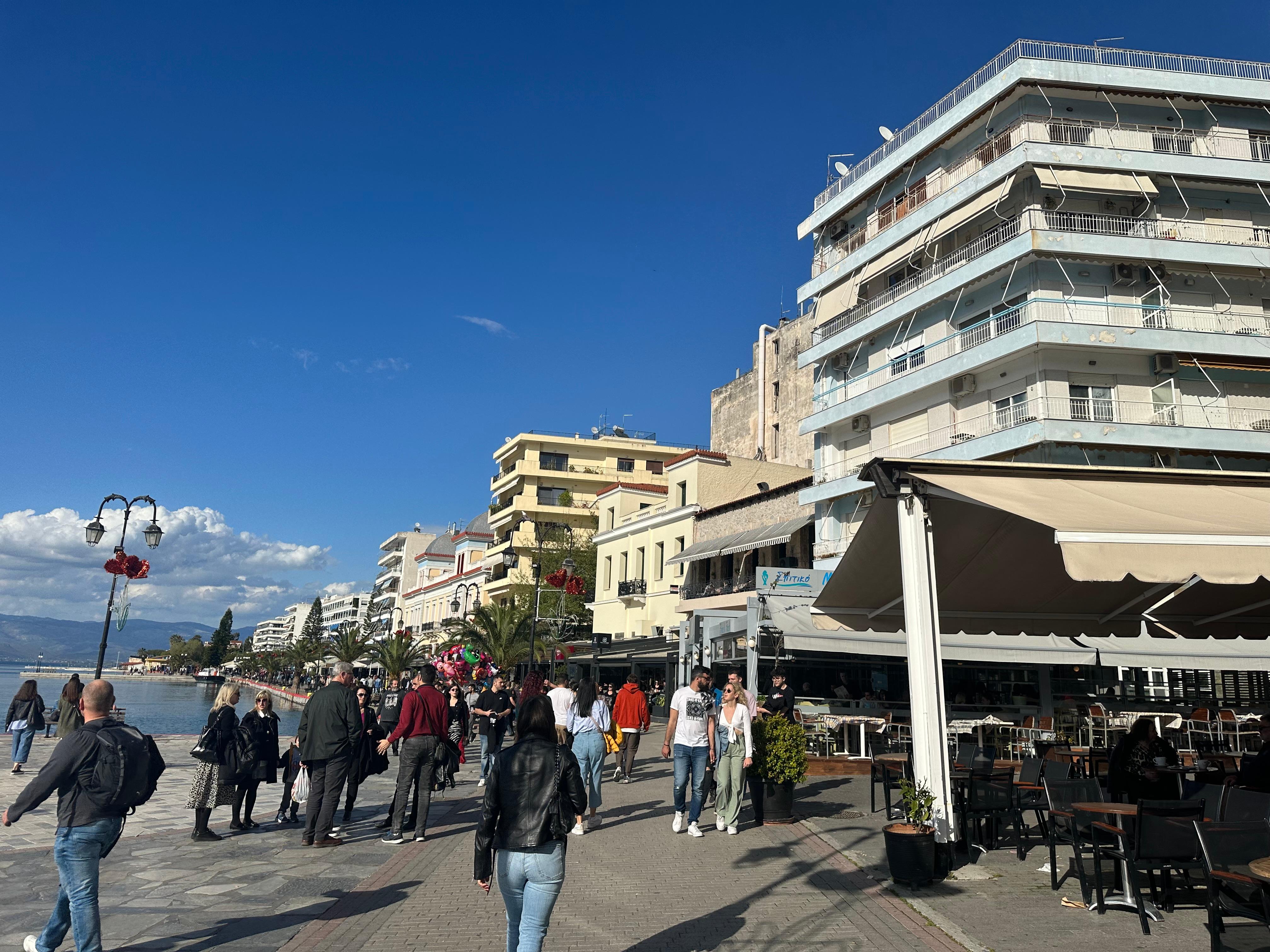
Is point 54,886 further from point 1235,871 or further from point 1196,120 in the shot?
point 1196,120

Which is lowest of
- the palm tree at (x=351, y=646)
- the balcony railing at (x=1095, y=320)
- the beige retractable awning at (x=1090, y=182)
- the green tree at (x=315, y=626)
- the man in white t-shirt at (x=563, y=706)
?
the man in white t-shirt at (x=563, y=706)

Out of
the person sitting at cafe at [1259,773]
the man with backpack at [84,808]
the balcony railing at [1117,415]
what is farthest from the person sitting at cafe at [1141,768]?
the balcony railing at [1117,415]

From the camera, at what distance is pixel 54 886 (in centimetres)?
688

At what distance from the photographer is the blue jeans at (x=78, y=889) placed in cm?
486

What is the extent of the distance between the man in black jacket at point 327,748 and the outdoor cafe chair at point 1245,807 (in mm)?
7320

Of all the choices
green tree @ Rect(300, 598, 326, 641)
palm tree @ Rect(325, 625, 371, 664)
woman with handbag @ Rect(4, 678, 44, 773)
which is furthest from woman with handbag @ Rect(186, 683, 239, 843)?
green tree @ Rect(300, 598, 326, 641)

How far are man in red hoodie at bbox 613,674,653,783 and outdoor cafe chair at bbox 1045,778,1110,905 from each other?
7562mm

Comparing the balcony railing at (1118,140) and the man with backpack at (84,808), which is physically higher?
the balcony railing at (1118,140)

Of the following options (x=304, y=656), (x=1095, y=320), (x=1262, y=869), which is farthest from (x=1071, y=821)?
(x=304, y=656)

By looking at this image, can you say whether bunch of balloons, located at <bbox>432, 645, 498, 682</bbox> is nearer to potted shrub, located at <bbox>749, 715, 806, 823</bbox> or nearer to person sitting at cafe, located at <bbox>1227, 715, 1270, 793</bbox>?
potted shrub, located at <bbox>749, 715, 806, 823</bbox>

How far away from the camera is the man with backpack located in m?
4.84

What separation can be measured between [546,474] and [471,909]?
5361cm

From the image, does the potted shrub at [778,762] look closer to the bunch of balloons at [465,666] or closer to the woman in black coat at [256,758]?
the woman in black coat at [256,758]

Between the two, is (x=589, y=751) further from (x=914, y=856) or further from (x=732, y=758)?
(x=914, y=856)
